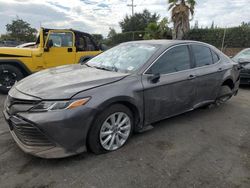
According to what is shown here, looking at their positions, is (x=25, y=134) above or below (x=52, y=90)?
below

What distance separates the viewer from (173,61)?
396cm

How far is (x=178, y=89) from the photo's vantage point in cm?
393

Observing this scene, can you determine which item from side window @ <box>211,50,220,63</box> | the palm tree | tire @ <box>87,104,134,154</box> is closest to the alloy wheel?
tire @ <box>87,104,134,154</box>

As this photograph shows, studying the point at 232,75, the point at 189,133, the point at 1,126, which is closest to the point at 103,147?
the point at 189,133

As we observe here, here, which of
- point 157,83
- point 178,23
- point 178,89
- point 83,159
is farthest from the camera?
point 178,23

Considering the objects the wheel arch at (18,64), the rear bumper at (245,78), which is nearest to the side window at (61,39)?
the wheel arch at (18,64)

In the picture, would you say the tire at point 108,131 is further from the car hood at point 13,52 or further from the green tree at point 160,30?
the green tree at point 160,30

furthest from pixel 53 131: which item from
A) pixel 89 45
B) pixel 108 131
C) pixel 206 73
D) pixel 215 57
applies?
pixel 89 45

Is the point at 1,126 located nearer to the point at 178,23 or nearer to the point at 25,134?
the point at 25,134

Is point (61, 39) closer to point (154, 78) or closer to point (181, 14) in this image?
point (154, 78)

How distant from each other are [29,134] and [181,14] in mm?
19143

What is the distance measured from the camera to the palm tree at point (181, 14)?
64.1 feet

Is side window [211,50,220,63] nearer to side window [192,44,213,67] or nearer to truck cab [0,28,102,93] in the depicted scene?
side window [192,44,213,67]

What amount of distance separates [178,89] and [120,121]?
1.22 m
